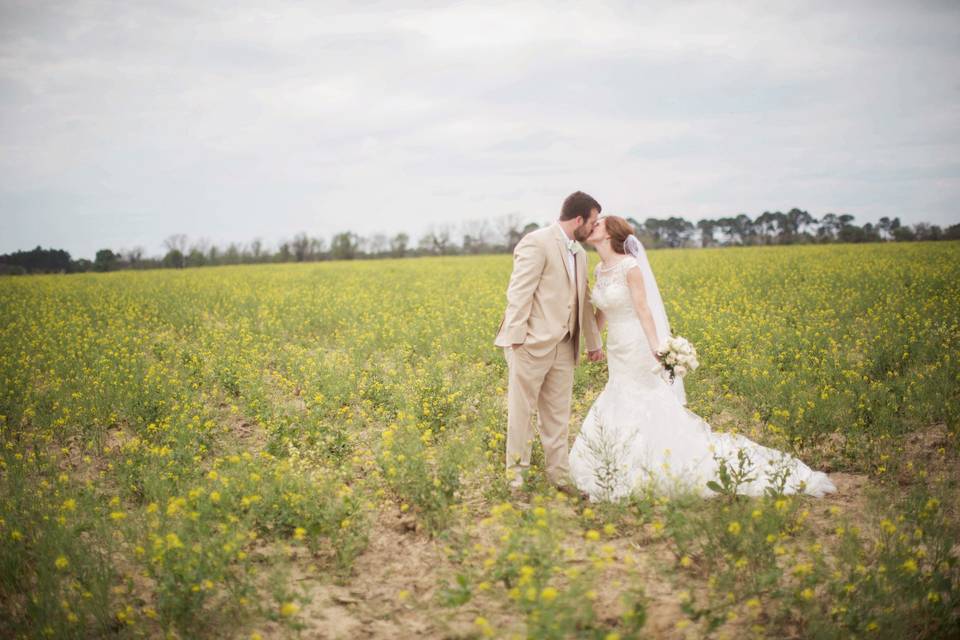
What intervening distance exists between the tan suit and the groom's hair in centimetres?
15

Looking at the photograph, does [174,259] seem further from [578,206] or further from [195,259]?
[578,206]

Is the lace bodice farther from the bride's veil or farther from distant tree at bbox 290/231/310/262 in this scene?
distant tree at bbox 290/231/310/262

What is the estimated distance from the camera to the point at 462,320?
1253 centimetres


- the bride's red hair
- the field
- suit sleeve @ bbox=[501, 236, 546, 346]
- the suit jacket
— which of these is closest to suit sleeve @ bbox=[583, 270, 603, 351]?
the suit jacket

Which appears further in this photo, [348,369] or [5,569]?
[348,369]

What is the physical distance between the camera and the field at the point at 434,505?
339cm

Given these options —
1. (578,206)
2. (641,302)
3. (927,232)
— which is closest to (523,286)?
(578,206)

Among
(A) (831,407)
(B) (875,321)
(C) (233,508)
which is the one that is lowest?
(C) (233,508)

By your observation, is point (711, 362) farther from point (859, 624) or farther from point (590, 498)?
point (859, 624)

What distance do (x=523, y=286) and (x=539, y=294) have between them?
0.64 feet

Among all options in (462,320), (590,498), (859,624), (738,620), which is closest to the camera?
(859,624)

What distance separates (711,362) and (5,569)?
8.45 m

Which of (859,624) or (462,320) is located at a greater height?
(462,320)

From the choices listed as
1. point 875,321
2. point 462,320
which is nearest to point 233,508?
point 462,320
